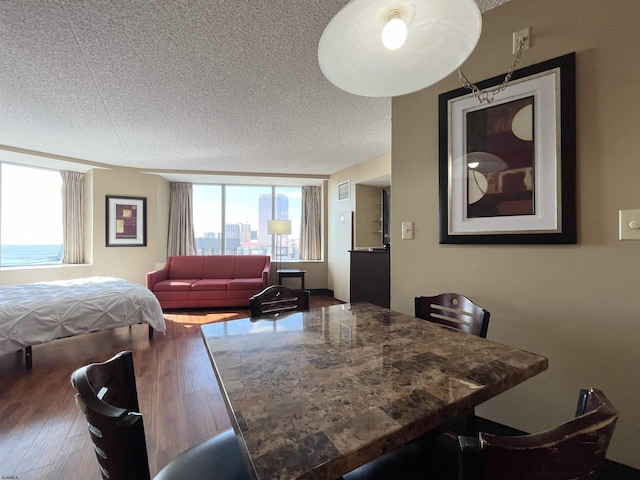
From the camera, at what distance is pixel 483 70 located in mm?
1688

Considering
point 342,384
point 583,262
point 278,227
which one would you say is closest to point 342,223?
point 278,227

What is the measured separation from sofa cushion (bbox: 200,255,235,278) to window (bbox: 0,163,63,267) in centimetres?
239

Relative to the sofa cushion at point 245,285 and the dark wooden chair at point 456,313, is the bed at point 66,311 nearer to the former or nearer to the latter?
the sofa cushion at point 245,285

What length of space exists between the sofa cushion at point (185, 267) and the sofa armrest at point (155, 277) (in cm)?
11

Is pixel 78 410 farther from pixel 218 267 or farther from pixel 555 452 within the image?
pixel 218 267

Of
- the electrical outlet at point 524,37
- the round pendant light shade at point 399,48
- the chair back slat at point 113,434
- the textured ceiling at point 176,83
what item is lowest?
the chair back slat at point 113,434

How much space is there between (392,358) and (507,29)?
189cm

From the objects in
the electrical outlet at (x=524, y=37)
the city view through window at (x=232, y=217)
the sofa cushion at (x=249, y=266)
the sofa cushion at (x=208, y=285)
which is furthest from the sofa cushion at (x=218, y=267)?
the electrical outlet at (x=524, y=37)

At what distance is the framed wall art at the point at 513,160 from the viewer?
55.6 inches

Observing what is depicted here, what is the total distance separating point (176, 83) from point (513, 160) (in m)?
2.55

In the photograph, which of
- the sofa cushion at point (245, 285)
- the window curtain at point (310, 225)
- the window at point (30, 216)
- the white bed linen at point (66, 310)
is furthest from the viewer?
the window curtain at point (310, 225)

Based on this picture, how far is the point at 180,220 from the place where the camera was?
5.79 m

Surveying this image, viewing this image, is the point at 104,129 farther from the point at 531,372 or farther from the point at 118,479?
the point at 531,372

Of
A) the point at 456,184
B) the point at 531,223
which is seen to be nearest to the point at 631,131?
the point at 531,223
